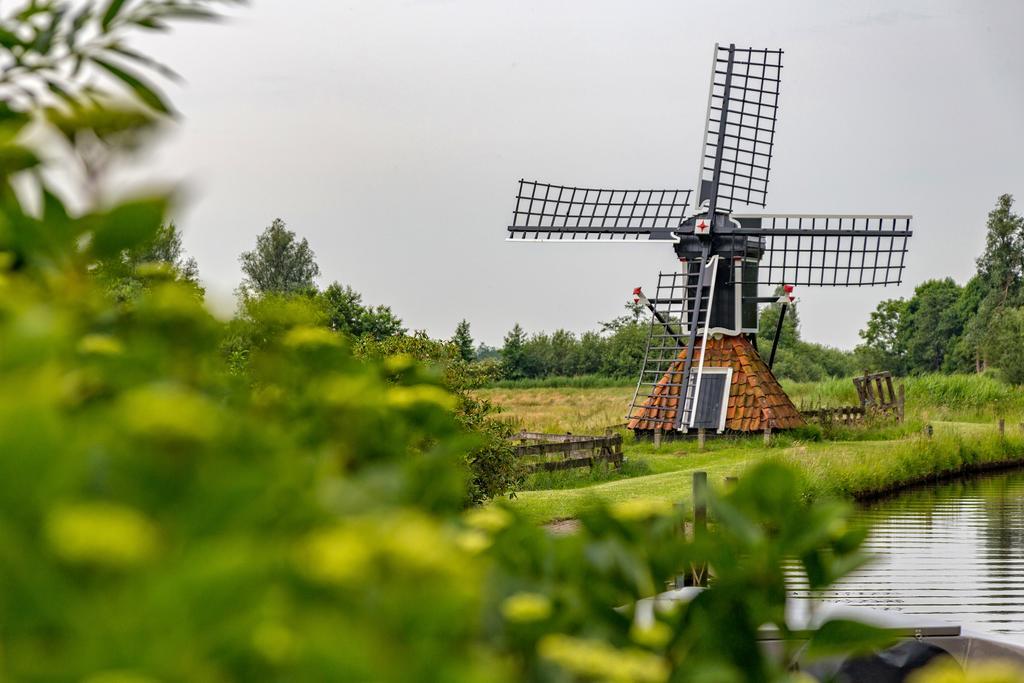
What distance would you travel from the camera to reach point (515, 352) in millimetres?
49031

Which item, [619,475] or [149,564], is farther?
[619,475]

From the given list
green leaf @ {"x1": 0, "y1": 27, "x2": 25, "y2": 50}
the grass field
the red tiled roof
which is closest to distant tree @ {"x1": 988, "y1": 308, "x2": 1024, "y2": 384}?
the grass field

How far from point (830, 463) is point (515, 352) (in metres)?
33.1

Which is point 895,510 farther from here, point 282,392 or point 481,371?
point 282,392

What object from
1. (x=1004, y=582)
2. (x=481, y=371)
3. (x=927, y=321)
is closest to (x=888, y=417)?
(x=1004, y=582)

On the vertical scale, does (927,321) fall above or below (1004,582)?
above

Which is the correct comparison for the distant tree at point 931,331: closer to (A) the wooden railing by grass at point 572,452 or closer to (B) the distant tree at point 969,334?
(B) the distant tree at point 969,334

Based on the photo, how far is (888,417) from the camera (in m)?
24.6

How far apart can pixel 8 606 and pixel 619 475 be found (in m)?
17.8

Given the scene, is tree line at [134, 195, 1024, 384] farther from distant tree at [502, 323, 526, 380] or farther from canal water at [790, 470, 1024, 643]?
canal water at [790, 470, 1024, 643]

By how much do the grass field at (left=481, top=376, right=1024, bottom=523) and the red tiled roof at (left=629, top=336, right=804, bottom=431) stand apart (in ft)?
1.28

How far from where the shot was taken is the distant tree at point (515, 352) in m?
48.7

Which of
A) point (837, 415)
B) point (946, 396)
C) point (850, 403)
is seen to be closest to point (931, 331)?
point (946, 396)

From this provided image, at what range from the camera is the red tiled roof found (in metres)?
21.1
